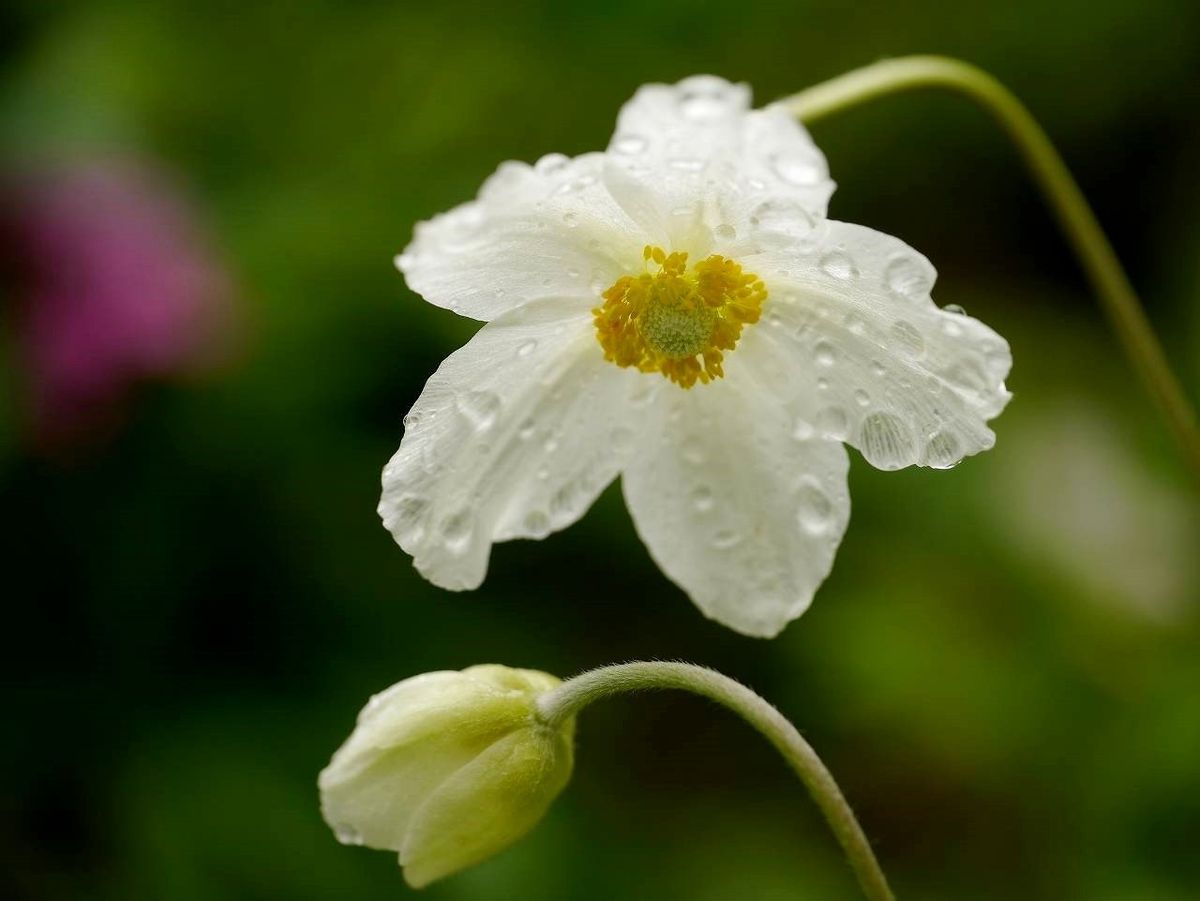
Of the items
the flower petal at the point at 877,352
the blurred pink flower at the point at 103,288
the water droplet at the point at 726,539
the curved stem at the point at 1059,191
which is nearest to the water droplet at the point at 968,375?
the flower petal at the point at 877,352

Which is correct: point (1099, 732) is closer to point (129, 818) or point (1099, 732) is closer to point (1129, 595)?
point (1129, 595)

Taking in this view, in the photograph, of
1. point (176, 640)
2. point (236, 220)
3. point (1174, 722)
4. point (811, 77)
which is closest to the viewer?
point (1174, 722)

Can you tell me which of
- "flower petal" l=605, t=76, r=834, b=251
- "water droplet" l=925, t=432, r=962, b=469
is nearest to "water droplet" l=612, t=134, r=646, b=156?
"flower petal" l=605, t=76, r=834, b=251

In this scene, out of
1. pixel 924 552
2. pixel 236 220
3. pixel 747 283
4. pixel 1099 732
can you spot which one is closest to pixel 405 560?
pixel 236 220

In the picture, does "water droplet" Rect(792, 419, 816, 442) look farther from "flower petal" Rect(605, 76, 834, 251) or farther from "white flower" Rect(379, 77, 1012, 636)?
"flower petal" Rect(605, 76, 834, 251)

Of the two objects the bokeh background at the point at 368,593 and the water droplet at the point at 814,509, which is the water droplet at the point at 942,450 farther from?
the bokeh background at the point at 368,593

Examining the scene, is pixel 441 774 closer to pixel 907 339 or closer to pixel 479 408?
pixel 479 408

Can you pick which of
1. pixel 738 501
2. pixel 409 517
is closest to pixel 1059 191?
pixel 738 501
